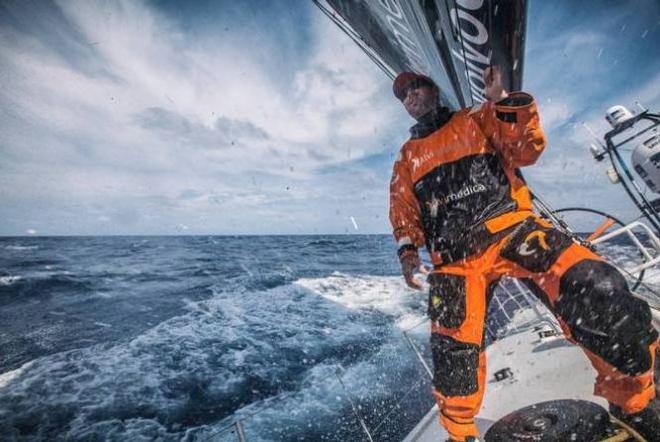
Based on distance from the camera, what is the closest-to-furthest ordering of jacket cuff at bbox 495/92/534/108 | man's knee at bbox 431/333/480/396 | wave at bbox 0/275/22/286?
jacket cuff at bbox 495/92/534/108 → man's knee at bbox 431/333/480/396 → wave at bbox 0/275/22/286

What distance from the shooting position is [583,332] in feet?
5.06

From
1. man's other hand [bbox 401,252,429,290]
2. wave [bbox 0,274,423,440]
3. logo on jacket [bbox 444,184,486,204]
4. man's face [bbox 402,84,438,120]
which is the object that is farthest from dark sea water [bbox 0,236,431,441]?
man's face [bbox 402,84,438,120]

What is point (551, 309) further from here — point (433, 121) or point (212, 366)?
point (212, 366)

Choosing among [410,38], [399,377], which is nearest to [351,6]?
[410,38]

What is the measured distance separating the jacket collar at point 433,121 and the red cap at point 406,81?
217 mm

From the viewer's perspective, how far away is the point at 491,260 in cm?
186

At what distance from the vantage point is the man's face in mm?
2232

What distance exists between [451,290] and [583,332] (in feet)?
2.11

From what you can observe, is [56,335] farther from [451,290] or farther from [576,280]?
[576,280]

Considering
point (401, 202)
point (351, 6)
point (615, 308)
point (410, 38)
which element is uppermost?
point (351, 6)

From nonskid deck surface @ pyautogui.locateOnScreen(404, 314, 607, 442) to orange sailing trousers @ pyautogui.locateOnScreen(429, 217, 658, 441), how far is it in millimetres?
1285

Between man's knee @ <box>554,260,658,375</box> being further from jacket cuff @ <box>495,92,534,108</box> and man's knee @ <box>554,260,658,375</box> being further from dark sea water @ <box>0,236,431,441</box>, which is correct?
dark sea water @ <box>0,236,431,441</box>

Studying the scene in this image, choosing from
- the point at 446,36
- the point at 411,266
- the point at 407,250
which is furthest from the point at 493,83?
the point at 411,266

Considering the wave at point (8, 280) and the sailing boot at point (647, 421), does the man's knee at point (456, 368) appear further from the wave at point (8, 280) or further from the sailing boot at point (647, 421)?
the wave at point (8, 280)
